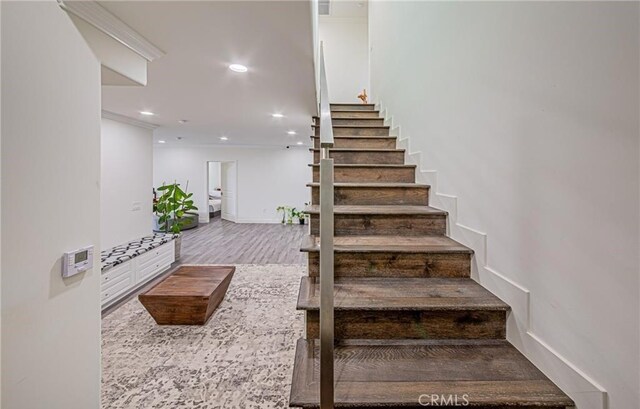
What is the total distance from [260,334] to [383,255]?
156 cm

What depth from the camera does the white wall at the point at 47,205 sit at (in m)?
1.00

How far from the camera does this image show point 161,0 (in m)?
1.39

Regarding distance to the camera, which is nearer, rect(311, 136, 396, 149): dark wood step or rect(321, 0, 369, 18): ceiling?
rect(311, 136, 396, 149): dark wood step

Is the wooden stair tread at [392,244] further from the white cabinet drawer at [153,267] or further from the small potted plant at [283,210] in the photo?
the small potted plant at [283,210]

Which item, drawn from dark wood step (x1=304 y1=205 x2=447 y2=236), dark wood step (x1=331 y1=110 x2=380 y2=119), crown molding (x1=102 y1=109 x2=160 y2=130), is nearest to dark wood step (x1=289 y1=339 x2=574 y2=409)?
dark wood step (x1=304 y1=205 x2=447 y2=236)

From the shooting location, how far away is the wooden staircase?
42.3 inches

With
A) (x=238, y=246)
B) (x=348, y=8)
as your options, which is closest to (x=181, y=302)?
(x=238, y=246)

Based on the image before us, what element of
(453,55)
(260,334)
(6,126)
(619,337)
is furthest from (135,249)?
(619,337)

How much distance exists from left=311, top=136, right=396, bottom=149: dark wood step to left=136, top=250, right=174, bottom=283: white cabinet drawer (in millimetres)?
3017

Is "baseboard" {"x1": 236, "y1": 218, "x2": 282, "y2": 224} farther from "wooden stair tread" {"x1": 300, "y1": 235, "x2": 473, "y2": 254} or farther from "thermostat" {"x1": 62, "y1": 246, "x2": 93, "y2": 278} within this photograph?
"thermostat" {"x1": 62, "y1": 246, "x2": 93, "y2": 278}

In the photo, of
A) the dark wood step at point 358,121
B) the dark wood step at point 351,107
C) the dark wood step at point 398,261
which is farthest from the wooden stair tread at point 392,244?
the dark wood step at point 351,107

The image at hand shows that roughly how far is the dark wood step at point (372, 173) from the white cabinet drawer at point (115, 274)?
252 centimetres

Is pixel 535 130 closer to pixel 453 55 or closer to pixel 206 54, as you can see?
pixel 453 55

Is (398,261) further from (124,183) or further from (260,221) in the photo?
(260,221)
